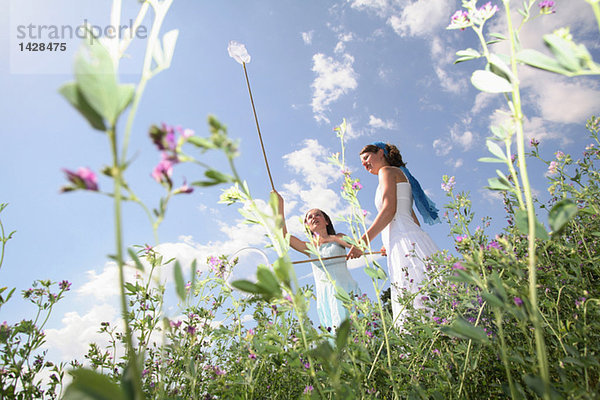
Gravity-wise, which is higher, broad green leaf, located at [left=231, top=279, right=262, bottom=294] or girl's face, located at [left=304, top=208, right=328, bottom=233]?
girl's face, located at [left=304, top=208, right=328, bottom=233]

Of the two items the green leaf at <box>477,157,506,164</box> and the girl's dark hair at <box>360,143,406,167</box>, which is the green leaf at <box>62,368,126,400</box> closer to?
the green leaf at <box>477,157,506,164</box>

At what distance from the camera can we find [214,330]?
5.65 feet

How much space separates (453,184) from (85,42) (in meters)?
2.47

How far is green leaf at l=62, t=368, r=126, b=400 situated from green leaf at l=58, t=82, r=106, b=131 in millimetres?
277

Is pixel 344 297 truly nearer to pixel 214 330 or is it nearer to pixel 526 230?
pixel 526 230

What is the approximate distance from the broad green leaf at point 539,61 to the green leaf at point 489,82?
0.05m

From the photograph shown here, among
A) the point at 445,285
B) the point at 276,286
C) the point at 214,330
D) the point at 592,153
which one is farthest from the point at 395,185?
the point at 276,286

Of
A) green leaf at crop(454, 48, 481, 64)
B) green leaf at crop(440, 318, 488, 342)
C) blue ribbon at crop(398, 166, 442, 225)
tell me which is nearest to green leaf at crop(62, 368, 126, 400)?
green leaf at crop(440, 318, 488, 342)

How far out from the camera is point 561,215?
21.0 inches

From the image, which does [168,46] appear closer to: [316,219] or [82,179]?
[82,179]

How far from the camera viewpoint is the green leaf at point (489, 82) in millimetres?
612

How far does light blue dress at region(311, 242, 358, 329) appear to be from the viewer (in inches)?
175

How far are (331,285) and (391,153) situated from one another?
1898 millimetres

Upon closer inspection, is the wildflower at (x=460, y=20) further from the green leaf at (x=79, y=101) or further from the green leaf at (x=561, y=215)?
the green leaf at (x=79, y=101)
